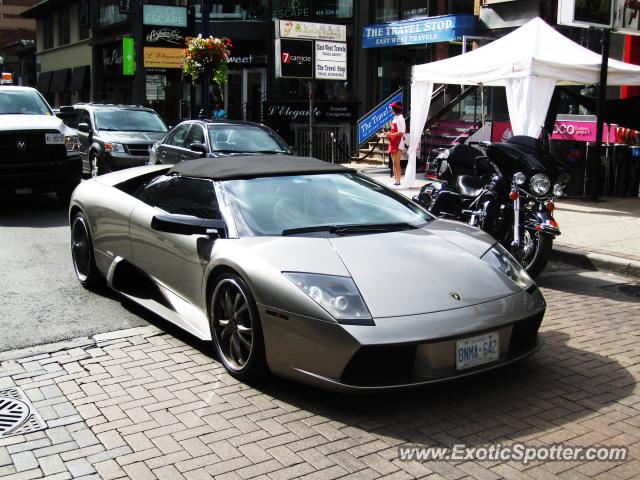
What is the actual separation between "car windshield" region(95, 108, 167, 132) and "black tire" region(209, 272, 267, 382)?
1242 cm

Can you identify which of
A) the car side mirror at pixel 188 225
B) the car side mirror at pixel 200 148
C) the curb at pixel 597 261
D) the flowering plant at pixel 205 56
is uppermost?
the flowering plant at pixel 205 56

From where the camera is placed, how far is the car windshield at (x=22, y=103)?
12.9 meters

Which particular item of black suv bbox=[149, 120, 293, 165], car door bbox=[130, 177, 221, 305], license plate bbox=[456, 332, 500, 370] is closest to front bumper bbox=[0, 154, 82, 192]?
black suv bbox=[149, 120, 293, 165]

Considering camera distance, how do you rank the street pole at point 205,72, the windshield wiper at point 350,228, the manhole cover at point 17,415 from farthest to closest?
the street pole at point 205,72
the windshield wiper at point 350,228
the manhole cover at point 17,415

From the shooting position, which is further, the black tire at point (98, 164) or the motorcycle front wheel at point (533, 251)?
the black tire at point (98, 164)

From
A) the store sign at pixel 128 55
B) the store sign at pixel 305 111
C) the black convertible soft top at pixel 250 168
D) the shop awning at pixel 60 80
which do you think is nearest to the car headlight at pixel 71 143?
the black convertible soft top at pixel 250 168

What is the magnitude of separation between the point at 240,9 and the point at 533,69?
1921 centimetres

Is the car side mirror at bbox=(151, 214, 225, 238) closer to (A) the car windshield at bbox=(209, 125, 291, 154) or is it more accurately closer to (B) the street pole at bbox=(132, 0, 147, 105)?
(A) the car windshield at bbox=(209, 125, 291, 154)

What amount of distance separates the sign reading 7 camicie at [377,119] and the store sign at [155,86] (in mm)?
11535

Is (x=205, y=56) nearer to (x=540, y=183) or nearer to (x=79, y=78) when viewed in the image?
(x=540, y=183)

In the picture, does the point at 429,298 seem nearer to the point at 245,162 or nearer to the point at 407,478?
the point at 407,478

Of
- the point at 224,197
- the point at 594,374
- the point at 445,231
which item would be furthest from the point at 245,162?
the point at 594,374

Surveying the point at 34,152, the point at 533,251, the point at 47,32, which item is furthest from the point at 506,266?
the point at 47,32

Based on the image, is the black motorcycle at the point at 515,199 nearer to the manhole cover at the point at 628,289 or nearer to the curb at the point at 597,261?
the manhole cover at the point at 628,289
